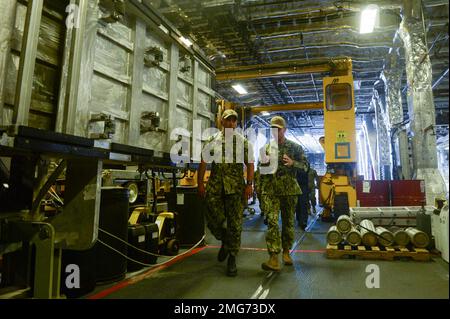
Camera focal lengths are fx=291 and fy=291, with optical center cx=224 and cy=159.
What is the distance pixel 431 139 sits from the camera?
19.2ft

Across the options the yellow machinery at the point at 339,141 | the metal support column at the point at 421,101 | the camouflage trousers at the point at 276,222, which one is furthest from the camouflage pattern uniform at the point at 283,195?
the yellow machinery at the point at 339,141

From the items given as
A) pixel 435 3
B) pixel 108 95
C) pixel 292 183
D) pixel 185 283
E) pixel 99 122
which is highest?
pixel 435 3

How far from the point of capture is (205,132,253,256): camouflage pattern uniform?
3.41 metres

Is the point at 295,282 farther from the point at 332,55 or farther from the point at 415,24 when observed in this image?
the point at 332,55

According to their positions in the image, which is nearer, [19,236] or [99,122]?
[19,236]

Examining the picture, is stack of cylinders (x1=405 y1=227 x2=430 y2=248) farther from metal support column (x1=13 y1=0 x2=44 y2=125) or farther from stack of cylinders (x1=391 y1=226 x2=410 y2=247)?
metal support column (x1=13 y1=0 x2=44 y2=125)

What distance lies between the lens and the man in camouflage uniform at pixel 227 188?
3414 millimetres

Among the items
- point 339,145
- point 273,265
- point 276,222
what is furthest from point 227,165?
point 339,145

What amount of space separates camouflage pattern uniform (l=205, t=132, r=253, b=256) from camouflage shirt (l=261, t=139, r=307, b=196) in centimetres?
37

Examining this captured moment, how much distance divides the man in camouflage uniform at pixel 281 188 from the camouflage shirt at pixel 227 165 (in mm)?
359

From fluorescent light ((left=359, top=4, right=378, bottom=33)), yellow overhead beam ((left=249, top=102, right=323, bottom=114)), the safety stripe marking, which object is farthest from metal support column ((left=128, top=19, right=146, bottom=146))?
yellow overhead beam ((left=249, top=102, right=323, bottom=114))

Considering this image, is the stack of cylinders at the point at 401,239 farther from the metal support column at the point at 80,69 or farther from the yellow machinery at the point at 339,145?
the metal support column at the point at 80,69
